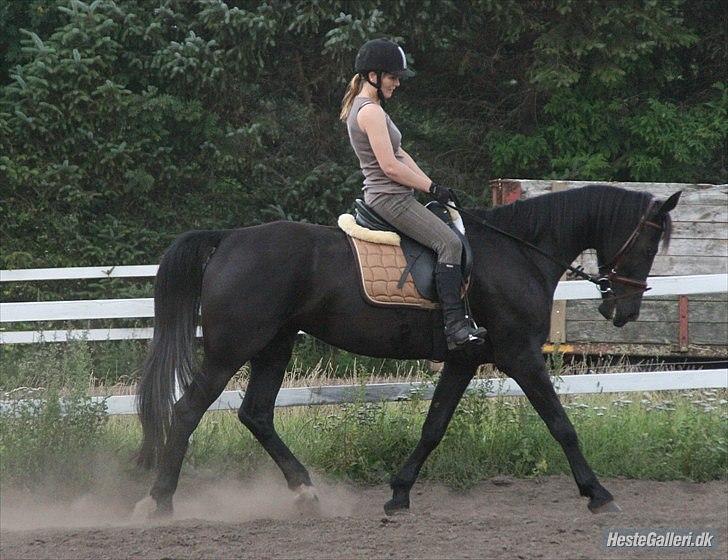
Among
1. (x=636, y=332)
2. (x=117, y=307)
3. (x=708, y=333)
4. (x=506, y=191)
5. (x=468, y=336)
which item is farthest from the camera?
(x=506, y=191)

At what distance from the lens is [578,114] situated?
1454 cm

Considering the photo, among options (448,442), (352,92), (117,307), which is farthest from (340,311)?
(117,307)

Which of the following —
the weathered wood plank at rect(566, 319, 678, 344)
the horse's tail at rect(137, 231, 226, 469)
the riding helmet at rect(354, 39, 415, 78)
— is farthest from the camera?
the weathered wood plank at rect(566, 319, 678, 344)

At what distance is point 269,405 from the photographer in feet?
21.9

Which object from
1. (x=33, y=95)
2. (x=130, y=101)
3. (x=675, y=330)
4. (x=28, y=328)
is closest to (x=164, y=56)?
(x=130, y=101)

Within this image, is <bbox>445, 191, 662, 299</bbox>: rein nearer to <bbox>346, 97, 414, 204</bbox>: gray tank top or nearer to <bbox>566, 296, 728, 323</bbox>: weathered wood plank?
<bbox>346, 97, 414, 204</bbox>: gray tank top

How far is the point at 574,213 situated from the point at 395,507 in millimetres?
2175

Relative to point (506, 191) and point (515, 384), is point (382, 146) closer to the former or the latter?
point (515, 384)

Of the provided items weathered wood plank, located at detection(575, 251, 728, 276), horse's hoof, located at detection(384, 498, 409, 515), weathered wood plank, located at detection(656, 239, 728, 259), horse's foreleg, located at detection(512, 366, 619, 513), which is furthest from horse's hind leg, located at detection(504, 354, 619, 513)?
weathered wood plank, located at detection(656, 239, 728, 259)

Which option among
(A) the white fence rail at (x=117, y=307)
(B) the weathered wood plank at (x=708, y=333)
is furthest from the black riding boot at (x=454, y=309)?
(B) the weathered wood plank at (x=708, y=333)

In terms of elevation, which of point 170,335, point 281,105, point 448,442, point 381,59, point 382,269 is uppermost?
point 281,105

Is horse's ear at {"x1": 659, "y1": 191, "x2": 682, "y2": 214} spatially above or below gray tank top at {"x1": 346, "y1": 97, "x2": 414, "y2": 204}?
below

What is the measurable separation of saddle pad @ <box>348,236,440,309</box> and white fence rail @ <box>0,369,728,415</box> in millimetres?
1436

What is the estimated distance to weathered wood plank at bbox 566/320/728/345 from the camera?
10.7 meters
